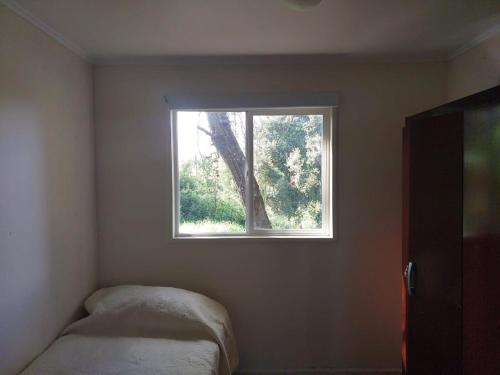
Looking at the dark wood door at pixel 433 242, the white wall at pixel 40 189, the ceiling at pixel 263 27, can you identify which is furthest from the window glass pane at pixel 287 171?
the white wall at pixel 40 189

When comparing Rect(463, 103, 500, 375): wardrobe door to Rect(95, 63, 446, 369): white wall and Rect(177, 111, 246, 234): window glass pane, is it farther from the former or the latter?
Rect(177, 111, 246, 234): window glass pane

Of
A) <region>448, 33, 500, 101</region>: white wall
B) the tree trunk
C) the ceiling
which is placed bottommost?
the tree trunk

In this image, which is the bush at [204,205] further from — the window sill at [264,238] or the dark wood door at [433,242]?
the dark wood door at [433,242]

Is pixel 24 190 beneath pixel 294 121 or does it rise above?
beneath

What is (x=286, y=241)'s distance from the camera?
224 centimetres

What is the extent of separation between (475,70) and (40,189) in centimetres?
272

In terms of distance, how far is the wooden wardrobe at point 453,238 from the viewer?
1.21 metres

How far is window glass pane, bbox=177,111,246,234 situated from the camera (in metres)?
2.30

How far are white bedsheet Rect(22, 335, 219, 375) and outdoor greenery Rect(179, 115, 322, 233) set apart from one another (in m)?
0.84

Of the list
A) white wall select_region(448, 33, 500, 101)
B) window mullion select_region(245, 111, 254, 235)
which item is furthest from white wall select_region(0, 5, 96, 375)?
white wall select_region(448, 33, 500, 101)

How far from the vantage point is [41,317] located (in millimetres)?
1695

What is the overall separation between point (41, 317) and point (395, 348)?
238 cm

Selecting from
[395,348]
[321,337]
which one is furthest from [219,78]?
[395,348]

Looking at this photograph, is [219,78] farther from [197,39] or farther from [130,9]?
[130,9]
